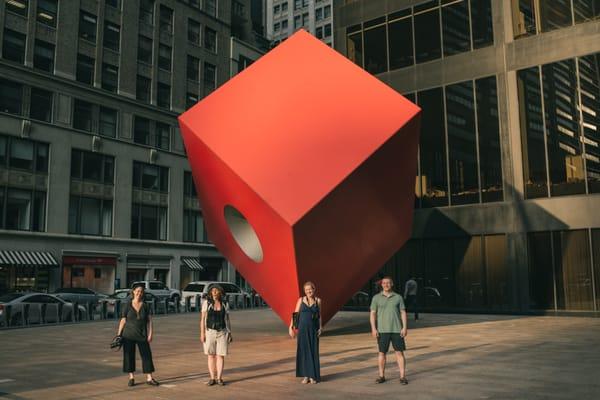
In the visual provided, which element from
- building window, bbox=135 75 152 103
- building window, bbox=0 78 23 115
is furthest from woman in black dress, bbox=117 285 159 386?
building window, bbox=135 75 152 103

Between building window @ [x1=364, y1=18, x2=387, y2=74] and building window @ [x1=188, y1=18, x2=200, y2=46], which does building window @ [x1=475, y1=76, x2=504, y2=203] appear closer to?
building window @ [x1=364, y1=18, x2=387, y2=74]

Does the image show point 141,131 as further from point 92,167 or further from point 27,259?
point 27,259

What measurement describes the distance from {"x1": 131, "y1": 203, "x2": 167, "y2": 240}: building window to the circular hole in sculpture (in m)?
28.0

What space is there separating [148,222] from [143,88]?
9.79m

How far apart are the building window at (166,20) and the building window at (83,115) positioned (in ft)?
32.6

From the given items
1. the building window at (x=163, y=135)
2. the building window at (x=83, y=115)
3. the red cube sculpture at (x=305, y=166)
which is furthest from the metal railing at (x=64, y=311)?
the building window at (x=163, y=135)

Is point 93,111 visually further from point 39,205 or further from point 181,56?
point 181,56

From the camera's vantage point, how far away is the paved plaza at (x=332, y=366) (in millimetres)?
7723

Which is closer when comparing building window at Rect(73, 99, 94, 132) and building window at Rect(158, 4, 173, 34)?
building window at Rect(73, 99, 94, 132)

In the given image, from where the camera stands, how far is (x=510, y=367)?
31.8 ft

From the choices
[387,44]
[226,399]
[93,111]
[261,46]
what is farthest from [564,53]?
[261,46]

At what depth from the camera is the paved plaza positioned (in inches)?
304

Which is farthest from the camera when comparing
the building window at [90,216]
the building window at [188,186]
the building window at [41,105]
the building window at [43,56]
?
the building window at [188,186]

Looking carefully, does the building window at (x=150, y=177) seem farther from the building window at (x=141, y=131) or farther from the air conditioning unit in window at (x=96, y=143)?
the air conditioning unit in window at (x=96, y=143)
